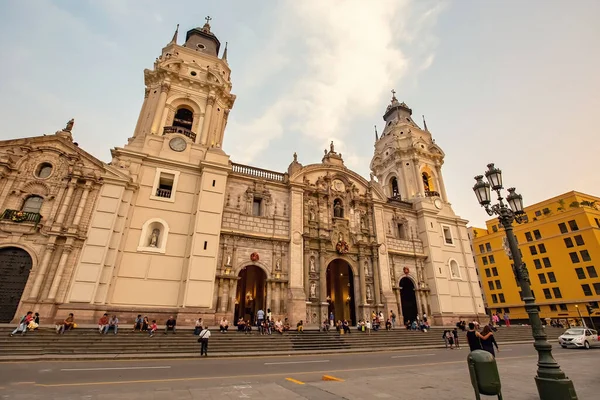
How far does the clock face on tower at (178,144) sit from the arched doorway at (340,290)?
1791 centimetres

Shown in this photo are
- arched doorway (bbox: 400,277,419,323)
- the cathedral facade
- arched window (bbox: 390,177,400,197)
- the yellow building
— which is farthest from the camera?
arched window (bbox: 390,177,400,197)

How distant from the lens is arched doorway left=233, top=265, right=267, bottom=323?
27078 millimetres

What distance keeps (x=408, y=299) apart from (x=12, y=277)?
31530 millimetres

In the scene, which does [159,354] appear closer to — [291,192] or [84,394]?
[84,394]

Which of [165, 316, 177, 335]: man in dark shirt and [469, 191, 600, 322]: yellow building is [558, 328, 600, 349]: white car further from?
[165, 316, 177, 335]: man in dark shirt

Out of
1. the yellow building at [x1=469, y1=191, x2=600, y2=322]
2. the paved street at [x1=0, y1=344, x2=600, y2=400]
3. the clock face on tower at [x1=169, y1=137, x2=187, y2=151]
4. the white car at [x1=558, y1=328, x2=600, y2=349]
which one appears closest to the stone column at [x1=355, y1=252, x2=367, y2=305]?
the white car at [x1=558, y1=328, x2=600, y2=349]

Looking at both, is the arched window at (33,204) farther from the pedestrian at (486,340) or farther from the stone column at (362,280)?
the pedestrian at (486,340)

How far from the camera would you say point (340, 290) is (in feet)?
102

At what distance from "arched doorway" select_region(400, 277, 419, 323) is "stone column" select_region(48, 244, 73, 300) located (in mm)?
27307

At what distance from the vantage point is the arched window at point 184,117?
27.4 m

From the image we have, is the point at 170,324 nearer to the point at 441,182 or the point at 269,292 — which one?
the point at 269,292

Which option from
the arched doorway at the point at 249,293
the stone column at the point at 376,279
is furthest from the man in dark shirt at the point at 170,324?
the stone column at the point at 376,279

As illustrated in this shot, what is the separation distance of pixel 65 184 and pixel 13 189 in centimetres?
280

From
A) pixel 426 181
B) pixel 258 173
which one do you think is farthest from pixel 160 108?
pixel 426 181
